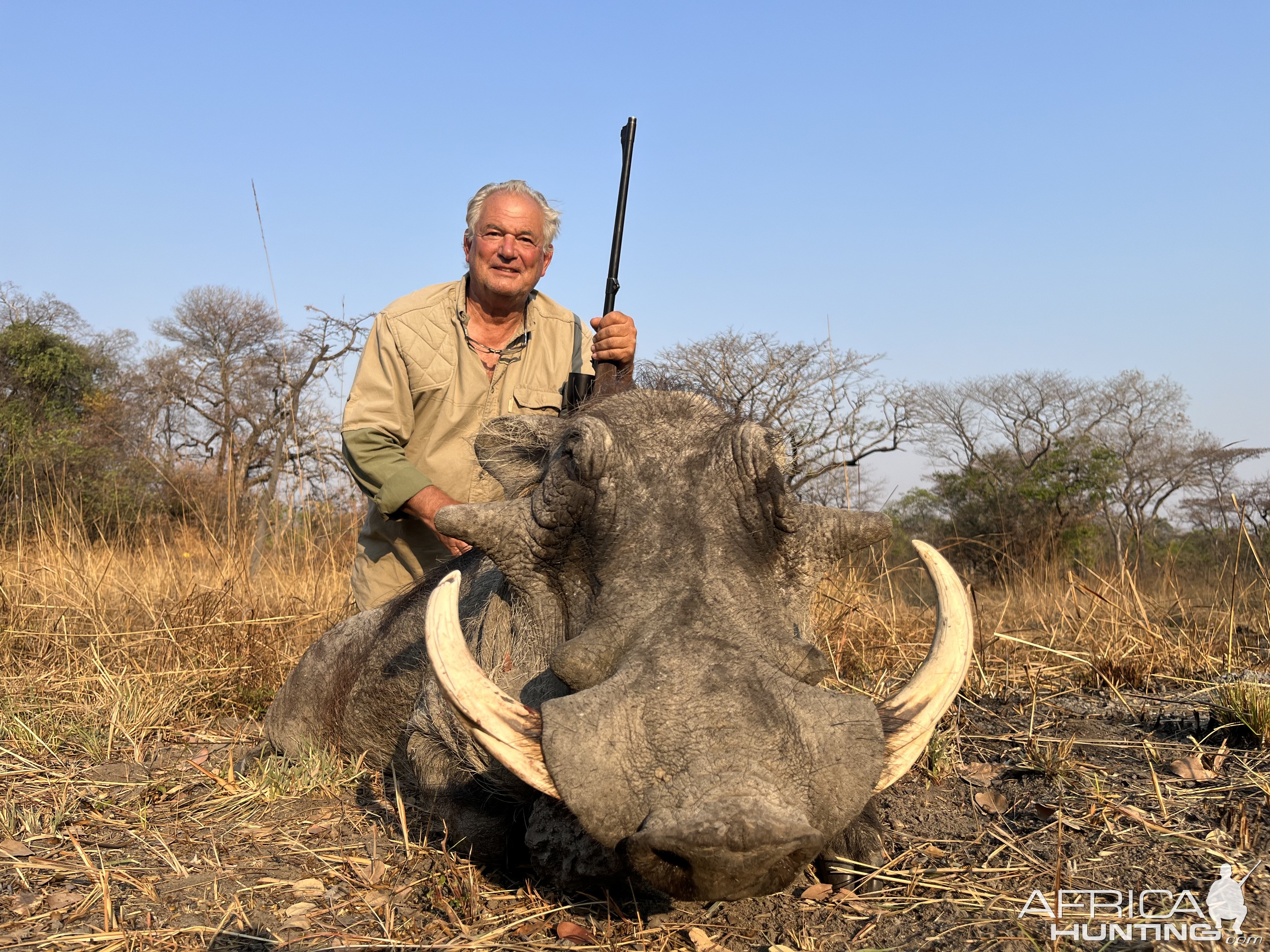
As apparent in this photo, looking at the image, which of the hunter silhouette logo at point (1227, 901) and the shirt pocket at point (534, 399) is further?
the shirt pocket at point (534, 399)

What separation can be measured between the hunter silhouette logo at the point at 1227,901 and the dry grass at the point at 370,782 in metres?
0.14

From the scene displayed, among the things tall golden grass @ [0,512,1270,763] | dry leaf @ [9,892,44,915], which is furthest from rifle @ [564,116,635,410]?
dry leaf @ [9,892,44,915]

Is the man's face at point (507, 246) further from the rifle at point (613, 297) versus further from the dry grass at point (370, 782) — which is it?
the dry grass at point (370, 782)

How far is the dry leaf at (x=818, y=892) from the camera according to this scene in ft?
6.77

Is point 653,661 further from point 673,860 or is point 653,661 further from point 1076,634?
point 1076,634

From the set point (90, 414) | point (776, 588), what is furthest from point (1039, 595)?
point (90, 414)

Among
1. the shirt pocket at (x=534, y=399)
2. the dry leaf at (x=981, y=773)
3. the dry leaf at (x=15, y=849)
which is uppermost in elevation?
the shirt pocket at (x=534, y=399)

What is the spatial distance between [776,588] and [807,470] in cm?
232

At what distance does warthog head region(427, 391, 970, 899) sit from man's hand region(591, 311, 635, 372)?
108 centimetres

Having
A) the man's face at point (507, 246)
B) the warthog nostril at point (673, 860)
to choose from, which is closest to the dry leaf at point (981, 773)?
the warthog nostril at point (673, 860)

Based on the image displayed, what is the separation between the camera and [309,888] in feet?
7.16

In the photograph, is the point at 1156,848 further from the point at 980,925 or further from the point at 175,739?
the point at 175,739

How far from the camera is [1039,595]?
6.55 m

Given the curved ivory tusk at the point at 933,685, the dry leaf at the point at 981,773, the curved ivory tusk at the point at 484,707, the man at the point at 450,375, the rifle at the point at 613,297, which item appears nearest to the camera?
the curved ivory tusk at the point at 484,707
